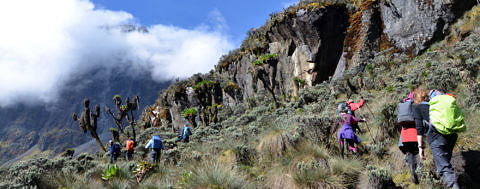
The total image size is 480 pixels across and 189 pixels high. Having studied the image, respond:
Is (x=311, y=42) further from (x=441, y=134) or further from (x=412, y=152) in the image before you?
(x=441, y=134)

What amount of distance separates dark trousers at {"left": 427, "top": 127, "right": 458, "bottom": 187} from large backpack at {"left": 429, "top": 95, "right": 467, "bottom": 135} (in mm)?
147

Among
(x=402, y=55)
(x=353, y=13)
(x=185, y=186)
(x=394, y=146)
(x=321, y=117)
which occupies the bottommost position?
(x=185, y=186)

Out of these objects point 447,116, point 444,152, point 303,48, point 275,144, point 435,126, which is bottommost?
point 275,144

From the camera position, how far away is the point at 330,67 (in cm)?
2522

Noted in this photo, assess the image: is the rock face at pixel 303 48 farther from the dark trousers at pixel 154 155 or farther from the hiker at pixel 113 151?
the dark trousers at pixel 154 155

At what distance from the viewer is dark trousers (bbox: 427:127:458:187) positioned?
351 centimetres

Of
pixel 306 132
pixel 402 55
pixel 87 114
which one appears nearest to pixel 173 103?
pixel 87 114

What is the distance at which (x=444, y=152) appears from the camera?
140 inches

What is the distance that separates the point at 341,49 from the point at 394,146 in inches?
808

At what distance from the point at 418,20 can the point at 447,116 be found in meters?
20.0

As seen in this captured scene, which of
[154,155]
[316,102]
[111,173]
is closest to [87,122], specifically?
[154,155]

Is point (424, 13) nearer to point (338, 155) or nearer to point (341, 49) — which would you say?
point (341, 49)

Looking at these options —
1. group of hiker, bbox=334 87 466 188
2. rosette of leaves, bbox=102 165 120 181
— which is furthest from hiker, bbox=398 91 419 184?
rosette of leaves, bbox=102 165 120 181

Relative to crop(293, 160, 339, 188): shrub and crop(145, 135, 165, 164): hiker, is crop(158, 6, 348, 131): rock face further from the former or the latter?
crop(293, 160, 339, 188): shrub
